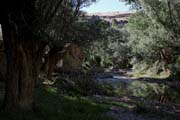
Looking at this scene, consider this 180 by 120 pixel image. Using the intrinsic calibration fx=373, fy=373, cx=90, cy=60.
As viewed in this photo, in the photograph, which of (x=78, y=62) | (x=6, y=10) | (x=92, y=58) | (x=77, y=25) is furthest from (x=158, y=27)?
(x=92, y=58)

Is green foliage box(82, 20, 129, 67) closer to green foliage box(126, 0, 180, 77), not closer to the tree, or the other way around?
green foliage box(126, 0, 180, 77)

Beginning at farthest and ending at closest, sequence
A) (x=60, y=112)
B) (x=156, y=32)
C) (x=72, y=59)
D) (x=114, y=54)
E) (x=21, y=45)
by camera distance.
A: (x=114, y=54)
(x=72, y=59)
(x=156, y=32)
(x=60, y=112)
(x=21, y=45)

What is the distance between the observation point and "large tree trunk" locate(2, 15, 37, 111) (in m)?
9.54

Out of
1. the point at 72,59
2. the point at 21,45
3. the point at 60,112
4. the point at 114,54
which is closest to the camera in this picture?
the point at 21,45

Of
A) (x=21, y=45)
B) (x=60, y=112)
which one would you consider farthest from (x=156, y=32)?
(x=21, y=45)

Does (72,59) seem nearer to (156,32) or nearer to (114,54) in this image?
(156,32)

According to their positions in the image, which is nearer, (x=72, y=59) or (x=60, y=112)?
(x=60, y=112)

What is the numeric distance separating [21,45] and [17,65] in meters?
0.53

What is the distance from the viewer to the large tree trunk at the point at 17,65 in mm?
9539

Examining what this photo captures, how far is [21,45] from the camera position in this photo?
31.6ft

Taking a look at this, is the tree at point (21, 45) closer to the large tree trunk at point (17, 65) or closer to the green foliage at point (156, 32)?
the large tree trunk at point (17, 65)

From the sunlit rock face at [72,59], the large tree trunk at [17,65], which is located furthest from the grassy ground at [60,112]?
the sunlit rock face at [72,59]

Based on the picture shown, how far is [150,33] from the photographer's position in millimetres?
31703

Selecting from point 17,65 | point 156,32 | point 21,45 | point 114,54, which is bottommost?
point 114,54
